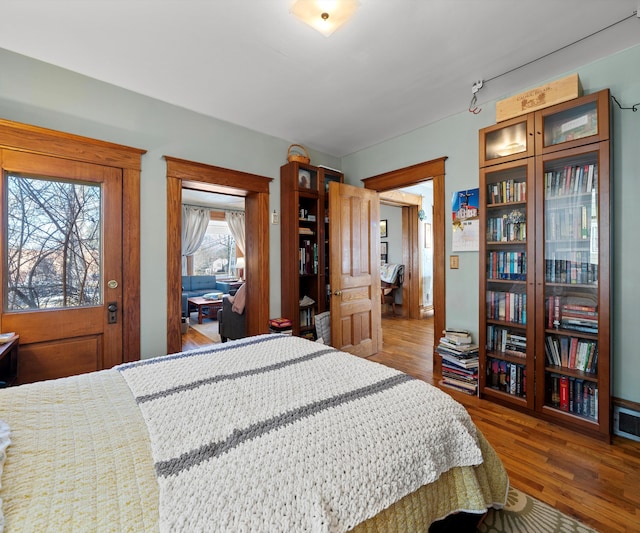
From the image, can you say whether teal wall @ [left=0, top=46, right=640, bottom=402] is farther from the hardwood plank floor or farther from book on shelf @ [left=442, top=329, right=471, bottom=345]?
the hardwood plank floor

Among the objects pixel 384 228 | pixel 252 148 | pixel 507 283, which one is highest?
pixel 252 148

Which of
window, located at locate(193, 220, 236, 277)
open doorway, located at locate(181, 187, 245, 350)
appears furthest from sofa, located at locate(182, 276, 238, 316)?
window, located at locate(193, 220, 236, 277)

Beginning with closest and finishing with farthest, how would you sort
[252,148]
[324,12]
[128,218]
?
[324,12], [128,218], [252,148]

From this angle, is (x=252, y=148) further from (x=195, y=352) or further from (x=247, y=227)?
(x=195, y=352)

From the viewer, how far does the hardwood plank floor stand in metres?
1.50

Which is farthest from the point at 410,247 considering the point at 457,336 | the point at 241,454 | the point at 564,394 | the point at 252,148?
the point at 241,454

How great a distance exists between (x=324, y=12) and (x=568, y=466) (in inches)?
117

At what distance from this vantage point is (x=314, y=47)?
79.3 inches

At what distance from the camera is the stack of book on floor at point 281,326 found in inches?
129

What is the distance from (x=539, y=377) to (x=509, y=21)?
2.45m

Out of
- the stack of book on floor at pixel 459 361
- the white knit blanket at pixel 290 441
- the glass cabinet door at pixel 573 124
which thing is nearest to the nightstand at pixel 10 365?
the white knit blanket at pixel 290 441

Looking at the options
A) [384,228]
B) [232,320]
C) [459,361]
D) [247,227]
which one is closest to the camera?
[459,361]

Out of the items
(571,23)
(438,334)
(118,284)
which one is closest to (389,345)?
(438,334)

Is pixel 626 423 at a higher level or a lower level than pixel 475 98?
lower
